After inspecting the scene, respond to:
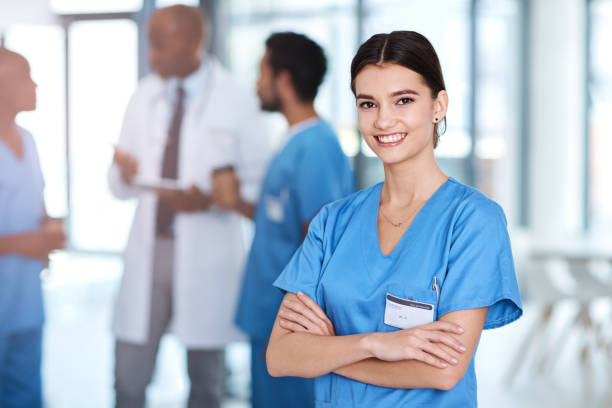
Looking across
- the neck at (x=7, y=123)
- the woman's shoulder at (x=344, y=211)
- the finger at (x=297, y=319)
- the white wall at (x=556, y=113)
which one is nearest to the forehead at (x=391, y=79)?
the woman's shoulder at (x=344, y=211)

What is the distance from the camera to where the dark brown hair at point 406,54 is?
53.7 inches

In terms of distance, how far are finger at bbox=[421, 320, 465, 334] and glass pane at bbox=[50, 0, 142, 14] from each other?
181cm

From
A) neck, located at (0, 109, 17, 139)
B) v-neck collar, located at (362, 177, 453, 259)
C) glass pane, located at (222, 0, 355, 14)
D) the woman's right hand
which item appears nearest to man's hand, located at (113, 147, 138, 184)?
neck, located at (0, 109, 17, 139)

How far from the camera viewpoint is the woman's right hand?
128 centimetres

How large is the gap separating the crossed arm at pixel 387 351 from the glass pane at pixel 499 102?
4726mm

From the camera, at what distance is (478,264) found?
1314mm

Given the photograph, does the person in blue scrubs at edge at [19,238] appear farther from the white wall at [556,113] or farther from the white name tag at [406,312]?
the white wall at [556,113]

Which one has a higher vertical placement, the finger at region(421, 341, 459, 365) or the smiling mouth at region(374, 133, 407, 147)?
the smiling mouth at region(374, 133, 407, 147)

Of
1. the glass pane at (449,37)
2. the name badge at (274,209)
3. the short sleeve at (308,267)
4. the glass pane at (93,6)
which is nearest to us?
the short sleeve at (308,267)

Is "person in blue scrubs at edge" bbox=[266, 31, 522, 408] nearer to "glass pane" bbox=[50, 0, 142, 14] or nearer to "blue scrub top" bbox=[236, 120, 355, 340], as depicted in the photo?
"blue scrub top" bbox=[236, 120, 355, 340]

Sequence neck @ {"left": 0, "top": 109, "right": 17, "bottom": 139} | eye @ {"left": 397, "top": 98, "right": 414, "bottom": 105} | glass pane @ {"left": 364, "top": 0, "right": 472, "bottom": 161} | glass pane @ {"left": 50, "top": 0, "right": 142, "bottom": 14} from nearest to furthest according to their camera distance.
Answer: eye @ {"left": 397, "top": 98, "right": 414, "bottom": 105}
neck @ {"left": 0, "top": 109, "right": 17, "bottom": 139}
glass pane @ {"left": 50, "top": 0, "right": 142, "bottom": 14}
glass pane @ {"left": 364, "top": 0, "right": 472, "bottom": 161}

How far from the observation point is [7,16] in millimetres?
2174

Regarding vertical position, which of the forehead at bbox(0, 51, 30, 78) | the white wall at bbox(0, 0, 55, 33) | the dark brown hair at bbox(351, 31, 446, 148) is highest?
the white wall at bbox(0, 0, 55, 33)

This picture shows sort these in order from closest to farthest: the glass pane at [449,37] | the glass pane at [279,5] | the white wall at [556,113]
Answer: the glass pane at [279,5]
the glass pane at [449,37]
the white wall at [556,113]
